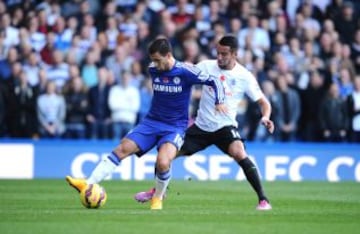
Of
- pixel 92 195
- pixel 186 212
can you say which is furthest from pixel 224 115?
pixel 92 195

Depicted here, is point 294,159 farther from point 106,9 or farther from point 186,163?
point 106,9

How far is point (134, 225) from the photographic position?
39.5 feet

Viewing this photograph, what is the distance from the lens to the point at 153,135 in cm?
1432

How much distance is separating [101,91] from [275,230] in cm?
1259

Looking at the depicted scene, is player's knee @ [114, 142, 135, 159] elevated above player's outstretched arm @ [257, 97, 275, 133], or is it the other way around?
player's outstretched arm @ [257, 97, 275, 133]

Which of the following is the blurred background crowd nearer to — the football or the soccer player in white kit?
the soccer player in white kit

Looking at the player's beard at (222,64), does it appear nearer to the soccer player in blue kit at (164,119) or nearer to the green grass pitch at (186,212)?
the soccer player in blue kit at (164,119)

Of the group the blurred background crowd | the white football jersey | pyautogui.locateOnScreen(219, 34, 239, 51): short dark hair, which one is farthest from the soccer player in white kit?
the blurred background crowd

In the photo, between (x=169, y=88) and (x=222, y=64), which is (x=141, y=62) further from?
(x=169, y=88)

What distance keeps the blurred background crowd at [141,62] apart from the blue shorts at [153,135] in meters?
9.00

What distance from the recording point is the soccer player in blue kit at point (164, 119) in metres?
14.1

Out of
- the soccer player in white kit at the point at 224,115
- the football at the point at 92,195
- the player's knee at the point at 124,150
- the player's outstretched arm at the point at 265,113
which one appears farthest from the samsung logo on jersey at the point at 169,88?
the football at the point at 92,195

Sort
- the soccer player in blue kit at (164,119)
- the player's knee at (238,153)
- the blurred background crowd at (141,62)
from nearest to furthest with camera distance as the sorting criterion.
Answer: the soccer player in blue kit at (164,119), the player's knee at (238,153), the blurred background crowd at (141,62)

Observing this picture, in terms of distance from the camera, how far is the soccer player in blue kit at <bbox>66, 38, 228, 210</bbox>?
14094 mm
